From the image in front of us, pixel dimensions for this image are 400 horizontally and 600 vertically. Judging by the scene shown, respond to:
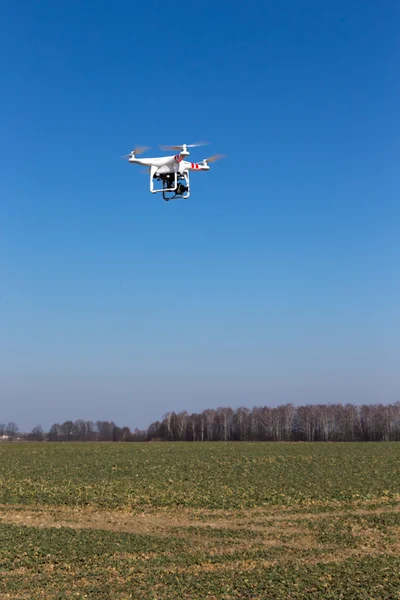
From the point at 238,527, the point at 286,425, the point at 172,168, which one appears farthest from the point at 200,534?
the point at 286,425

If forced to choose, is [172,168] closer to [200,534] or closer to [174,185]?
[174,185]

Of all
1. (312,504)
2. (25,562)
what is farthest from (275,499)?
(25,562)

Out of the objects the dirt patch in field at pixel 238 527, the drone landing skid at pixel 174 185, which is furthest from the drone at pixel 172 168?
the dirt patch in field at pixel 238 527

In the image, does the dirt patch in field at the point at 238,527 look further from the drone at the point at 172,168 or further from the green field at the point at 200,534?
the drone at the point at 172,168

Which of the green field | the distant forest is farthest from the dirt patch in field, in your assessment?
the distant forest

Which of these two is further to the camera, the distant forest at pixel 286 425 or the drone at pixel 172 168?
the distant forest at pixel 286 425

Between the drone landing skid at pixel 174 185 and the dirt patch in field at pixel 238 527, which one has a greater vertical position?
the drone landing skid at pixel 174 185

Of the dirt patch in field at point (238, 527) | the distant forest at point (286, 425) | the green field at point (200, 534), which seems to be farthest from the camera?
the distant forest at point (286, 425)
